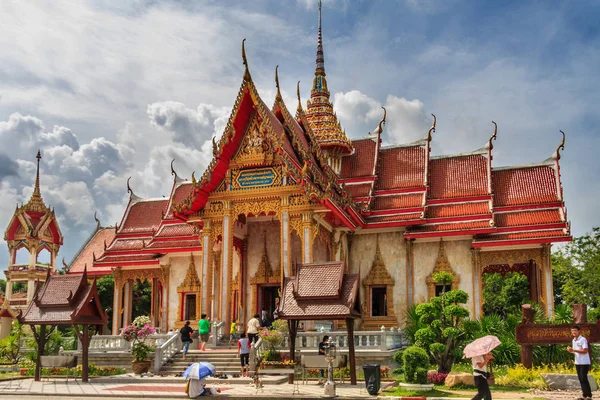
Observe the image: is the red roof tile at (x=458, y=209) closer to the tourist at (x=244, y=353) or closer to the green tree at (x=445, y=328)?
the green tree at (x=445, y=328)

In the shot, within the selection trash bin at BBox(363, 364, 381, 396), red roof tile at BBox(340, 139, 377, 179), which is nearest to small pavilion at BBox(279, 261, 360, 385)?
trash bin at BBox(363, 364, 381, 396)

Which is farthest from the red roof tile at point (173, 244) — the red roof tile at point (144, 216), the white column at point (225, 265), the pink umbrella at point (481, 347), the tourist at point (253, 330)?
the pink umbrella at point (481, 347)

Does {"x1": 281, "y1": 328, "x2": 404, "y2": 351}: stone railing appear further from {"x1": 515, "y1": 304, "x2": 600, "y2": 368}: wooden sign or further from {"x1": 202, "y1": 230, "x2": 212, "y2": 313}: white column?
{"x1": 202, "y1": 230, "x2": 212, "y2": 313}: white column

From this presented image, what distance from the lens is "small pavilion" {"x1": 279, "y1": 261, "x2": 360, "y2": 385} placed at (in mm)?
12312

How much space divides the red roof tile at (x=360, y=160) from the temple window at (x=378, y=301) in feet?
13.7

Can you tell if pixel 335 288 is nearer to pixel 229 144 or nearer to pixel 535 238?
pixel 229 144

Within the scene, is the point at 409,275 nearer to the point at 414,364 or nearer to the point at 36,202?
the point at 414,364

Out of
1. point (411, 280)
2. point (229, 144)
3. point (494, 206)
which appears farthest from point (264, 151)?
point (494, 206)

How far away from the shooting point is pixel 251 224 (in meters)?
20.7

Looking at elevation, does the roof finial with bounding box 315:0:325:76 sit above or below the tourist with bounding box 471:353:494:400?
above

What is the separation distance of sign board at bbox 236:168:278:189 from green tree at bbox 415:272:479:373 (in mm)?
6142

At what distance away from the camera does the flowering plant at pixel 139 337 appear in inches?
613

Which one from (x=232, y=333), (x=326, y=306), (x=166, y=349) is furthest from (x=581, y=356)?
(x=166, y=349)

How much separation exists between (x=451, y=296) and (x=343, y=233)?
22.3ft
